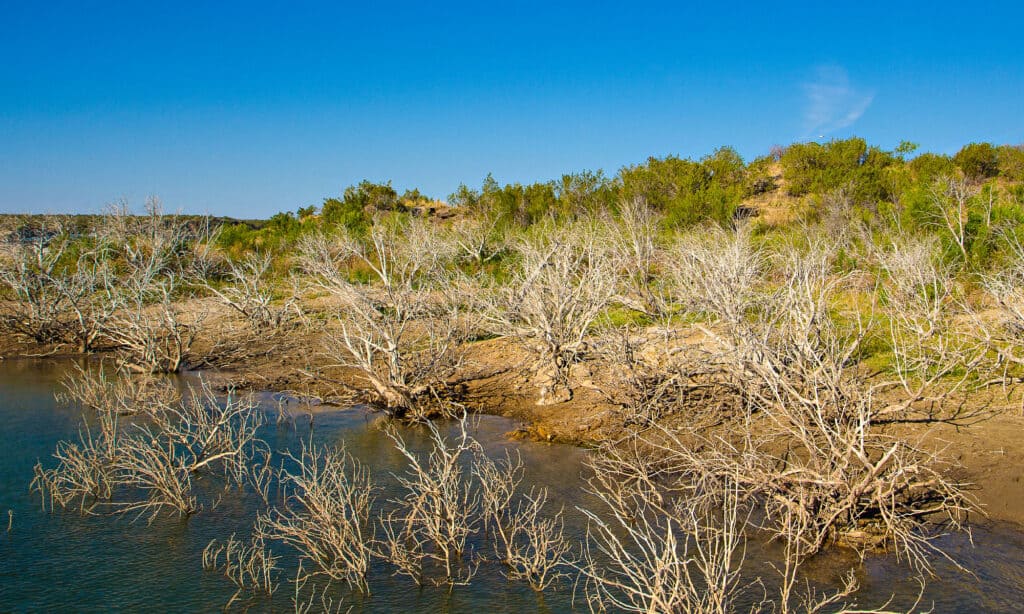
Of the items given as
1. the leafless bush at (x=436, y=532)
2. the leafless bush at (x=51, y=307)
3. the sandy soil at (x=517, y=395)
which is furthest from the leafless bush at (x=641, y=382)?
the leafless bush at (x=51, y=307)

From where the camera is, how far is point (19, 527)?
7758mm

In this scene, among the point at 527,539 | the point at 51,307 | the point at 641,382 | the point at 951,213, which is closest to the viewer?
the point at 527,539

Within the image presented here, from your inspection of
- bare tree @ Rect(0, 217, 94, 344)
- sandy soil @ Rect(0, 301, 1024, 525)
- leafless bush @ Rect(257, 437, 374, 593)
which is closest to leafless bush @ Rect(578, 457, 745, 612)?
leafless bush @ Rect(257, 437, 374, 593)

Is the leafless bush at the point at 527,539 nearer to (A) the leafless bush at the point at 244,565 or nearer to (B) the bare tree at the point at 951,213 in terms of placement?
(A) the leafless bush at the point at 244,565

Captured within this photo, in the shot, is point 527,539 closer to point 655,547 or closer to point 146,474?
point 655,547

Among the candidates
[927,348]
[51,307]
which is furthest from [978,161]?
[51,307]

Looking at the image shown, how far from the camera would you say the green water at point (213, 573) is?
6.21 m

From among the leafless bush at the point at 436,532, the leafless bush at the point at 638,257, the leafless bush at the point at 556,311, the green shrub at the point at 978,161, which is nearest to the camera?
the leafless bush at the point at 436,532

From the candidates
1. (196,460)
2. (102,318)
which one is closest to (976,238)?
(196,460)

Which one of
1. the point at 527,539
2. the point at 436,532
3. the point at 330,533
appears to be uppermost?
the point at 330,533

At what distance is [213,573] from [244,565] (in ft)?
0.92

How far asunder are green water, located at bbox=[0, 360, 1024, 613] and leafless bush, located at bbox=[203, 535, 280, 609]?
106mm

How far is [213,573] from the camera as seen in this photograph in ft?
22.2

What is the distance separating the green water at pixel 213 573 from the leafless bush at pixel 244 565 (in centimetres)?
11
